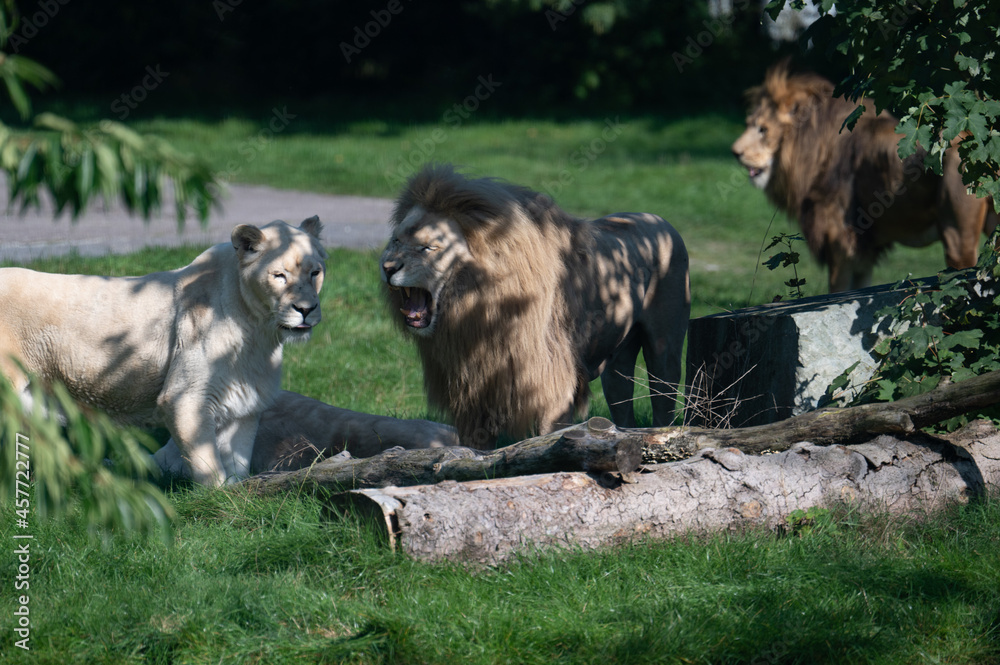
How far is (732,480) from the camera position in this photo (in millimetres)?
4250


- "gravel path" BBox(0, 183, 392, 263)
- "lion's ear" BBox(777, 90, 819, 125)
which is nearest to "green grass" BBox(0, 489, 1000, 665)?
"lion's ear" BBox(777, 90, 819, 125)

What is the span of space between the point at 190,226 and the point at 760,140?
7218mm

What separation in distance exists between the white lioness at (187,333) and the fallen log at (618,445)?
22.0 inches

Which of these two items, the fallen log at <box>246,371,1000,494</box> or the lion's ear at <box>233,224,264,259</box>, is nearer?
the fallen log at <box>246,371,1000,494</box>

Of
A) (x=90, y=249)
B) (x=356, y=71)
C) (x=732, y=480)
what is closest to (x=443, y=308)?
(x=732, y=480)

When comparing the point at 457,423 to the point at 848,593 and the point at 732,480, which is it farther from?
the point at 848,593

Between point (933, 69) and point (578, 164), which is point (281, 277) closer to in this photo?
point (933, 69)

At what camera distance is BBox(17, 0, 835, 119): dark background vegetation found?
933 inches

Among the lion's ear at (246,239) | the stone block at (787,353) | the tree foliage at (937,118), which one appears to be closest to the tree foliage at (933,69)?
the tree foliage at (937,118)

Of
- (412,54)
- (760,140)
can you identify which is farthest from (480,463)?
(412,54)

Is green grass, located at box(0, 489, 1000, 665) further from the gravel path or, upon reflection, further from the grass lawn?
the gravel path

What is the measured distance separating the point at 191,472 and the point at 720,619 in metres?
2.95

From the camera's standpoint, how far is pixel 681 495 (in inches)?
164

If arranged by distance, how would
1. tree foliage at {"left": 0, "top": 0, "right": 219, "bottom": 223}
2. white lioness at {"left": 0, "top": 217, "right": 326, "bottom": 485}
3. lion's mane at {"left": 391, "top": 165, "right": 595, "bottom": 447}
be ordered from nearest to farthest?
tree foliage at {"left": 0, "top": 0, "right": 219, "bottom": 223}
white lioness at {"left": 0, "top": 217, "right": 326, "bottom": 485}
lion's mane at {"left": 391, "top": 165, "right": 595, "bottom": 447}
